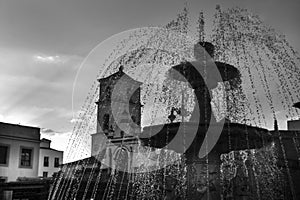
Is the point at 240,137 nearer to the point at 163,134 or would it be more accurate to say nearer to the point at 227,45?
the point at 163,134

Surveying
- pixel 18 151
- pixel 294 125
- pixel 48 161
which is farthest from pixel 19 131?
pixel 294 125

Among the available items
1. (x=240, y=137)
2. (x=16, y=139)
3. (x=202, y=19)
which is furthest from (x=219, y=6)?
(x=16, y=139)

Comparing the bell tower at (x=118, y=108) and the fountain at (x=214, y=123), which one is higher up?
the bell tower at (x=118, y=108)

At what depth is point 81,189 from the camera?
22.9 m

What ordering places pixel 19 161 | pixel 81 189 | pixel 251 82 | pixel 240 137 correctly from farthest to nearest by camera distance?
pixel 19 161, pixel 81 189, pixel 251 82, pixel 240 137

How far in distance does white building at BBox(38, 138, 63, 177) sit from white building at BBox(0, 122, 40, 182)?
6.66 metres

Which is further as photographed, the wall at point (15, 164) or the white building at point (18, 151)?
the white building at point (18, 151)

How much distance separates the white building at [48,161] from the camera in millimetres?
42250

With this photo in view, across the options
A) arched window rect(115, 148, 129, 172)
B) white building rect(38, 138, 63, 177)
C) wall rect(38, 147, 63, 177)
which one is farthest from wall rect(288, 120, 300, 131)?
wall rect(38, 147, 63, 177)

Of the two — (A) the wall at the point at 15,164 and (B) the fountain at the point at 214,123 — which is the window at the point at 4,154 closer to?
(A) the wall at the point at 15,164

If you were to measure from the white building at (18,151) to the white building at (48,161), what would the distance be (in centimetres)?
666

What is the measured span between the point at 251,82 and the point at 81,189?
14091 millimetres

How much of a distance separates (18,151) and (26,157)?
1.43m

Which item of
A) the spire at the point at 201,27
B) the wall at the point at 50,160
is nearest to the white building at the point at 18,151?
the wall at the point at 50,160
